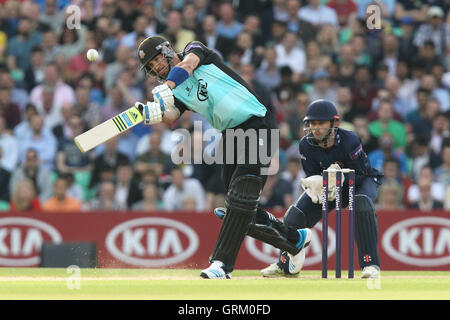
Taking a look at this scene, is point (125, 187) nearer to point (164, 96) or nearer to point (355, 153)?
point (355, 153)

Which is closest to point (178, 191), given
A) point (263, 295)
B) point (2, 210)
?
point (2, 210)

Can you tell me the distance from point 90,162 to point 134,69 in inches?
68.9

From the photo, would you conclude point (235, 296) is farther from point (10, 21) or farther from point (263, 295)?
point (10, 21)

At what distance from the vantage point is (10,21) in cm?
1614

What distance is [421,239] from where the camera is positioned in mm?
12602

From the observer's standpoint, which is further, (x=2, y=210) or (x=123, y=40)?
(x=123, y=40)

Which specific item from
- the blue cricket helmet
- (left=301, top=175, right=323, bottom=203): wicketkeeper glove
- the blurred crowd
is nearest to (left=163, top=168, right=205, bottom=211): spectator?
the blurred crowd

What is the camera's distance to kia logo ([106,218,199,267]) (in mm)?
12609

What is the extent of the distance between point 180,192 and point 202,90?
495 cm

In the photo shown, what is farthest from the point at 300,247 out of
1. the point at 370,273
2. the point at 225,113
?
the point at 225,113

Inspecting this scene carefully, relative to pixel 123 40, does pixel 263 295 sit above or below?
below
